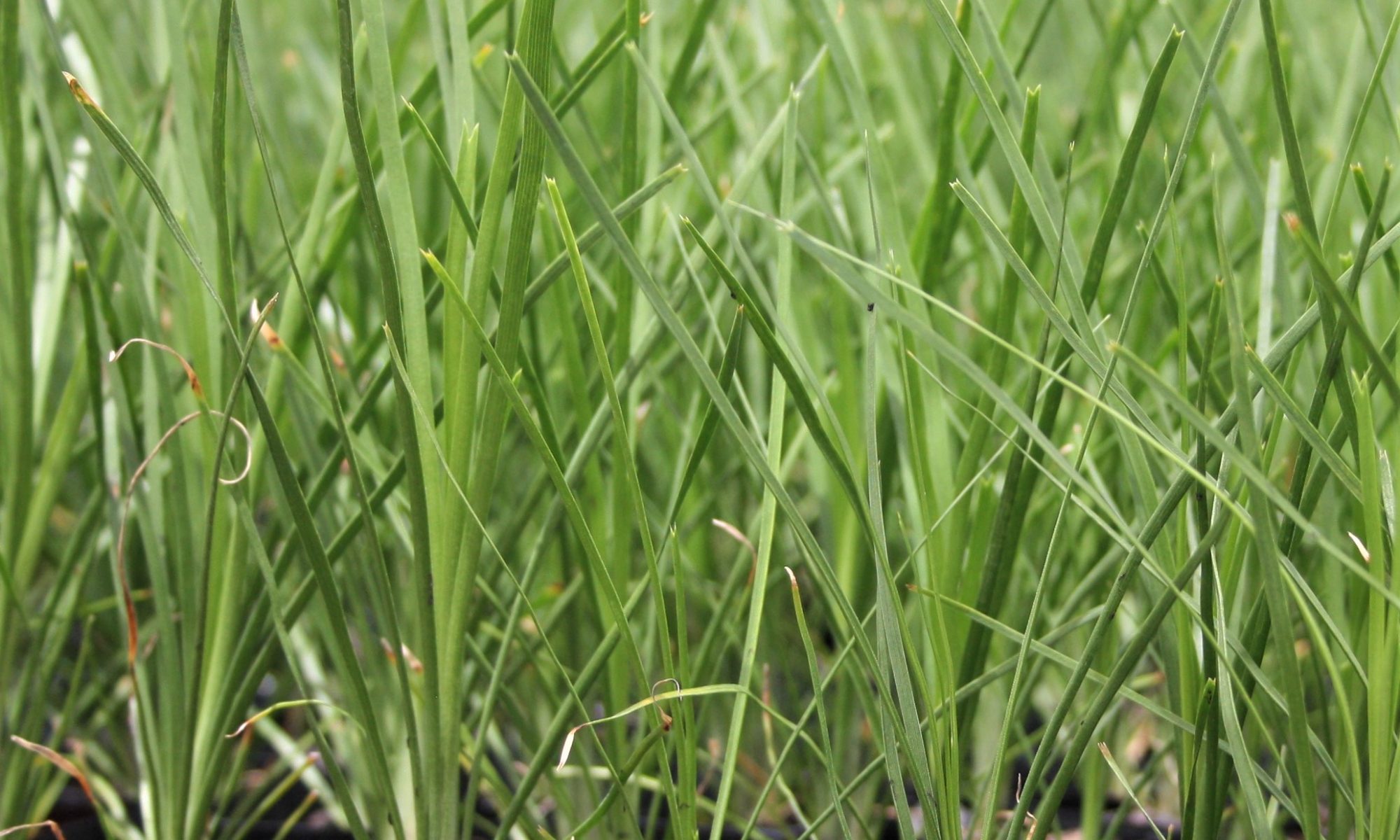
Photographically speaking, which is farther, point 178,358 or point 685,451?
point 685,451

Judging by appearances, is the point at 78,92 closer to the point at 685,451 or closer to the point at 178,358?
the point at 178,358

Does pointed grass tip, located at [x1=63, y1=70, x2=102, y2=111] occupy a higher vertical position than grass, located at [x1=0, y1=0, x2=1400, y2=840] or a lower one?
higher

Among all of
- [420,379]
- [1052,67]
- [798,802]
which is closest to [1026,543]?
[798,802]

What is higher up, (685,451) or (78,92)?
(78,92)

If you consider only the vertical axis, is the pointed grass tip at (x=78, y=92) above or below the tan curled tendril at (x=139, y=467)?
above

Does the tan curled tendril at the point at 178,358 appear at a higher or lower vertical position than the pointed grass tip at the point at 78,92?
lower

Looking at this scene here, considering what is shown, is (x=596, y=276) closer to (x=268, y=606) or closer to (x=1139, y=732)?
(x=268, y=606)

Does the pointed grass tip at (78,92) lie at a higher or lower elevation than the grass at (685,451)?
higher

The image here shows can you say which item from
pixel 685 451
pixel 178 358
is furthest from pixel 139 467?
pixel 685 451

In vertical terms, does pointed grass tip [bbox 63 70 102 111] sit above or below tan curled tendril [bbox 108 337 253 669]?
above

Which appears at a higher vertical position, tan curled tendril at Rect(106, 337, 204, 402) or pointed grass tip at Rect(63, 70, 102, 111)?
pointed grass tip at Rect(63, 70, 102, 111)
